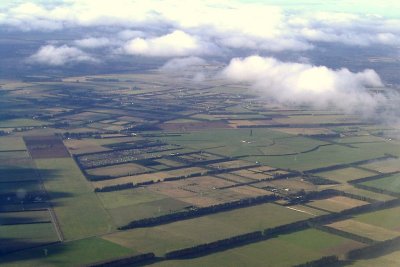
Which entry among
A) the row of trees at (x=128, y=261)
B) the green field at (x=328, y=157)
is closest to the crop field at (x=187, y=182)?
the green field at (x=328, y=157)

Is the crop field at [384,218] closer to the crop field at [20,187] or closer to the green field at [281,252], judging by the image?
the green field at [281,252]

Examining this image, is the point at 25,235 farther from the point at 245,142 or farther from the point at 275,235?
the point at 245,142

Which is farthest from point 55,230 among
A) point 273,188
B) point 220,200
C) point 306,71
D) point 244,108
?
point 306,71

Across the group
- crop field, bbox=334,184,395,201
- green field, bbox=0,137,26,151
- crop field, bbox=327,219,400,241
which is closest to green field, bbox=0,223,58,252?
crop field, bbox=327,219,400,241

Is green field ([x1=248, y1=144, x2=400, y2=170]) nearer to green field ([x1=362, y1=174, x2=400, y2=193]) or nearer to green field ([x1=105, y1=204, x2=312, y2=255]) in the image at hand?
green field ([x1=362, y1=174, x2=400, y2=193])

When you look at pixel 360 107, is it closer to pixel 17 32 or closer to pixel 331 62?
pixel 331 62

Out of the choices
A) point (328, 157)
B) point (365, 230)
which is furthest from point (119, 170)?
point (365, 230)
